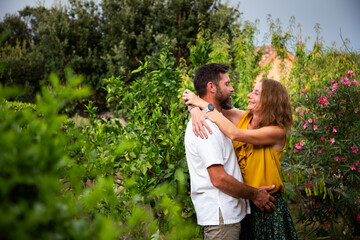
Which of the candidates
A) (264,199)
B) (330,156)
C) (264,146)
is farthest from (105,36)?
(264,199)

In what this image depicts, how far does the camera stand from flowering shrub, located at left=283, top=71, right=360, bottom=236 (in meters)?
3.65

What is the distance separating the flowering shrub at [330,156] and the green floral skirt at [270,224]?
5.72 feet

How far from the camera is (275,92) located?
6.74 ft

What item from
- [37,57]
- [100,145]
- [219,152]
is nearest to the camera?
[219,152]

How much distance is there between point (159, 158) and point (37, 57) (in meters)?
13.0

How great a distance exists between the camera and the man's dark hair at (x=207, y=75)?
83.3 inches

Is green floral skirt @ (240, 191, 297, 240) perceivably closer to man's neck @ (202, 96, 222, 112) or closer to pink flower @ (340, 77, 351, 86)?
man's neck @ (202, 96, 222, 112)

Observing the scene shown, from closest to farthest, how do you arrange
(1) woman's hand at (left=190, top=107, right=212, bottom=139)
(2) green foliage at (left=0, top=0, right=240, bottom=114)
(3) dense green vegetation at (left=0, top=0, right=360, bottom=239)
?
(3) dense green vegetation at (left=0, top=0, right=360, bottom=239)
(1) woman's hand at (left=190, top=107, right=212, bottom=139)
(2) green foliage at (left=0, top=0, right=240, bottom=114)

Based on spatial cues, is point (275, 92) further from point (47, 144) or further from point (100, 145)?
point (47, 144)

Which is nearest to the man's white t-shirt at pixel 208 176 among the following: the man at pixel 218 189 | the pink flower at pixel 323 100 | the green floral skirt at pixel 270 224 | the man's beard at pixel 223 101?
the man at pixel 218 189

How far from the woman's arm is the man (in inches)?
2.2

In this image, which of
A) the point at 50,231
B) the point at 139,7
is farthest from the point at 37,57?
the point at 50,231

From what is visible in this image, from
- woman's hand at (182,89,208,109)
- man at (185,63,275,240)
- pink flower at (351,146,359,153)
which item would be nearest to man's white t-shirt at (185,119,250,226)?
man at (185,63,275,240)

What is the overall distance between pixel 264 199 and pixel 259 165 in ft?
0.71
